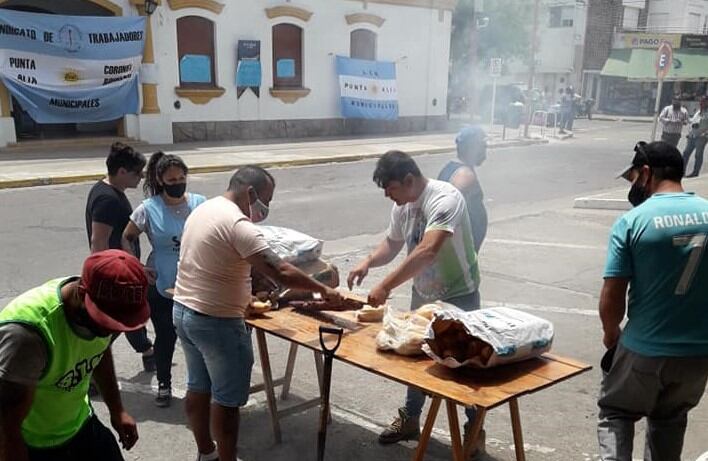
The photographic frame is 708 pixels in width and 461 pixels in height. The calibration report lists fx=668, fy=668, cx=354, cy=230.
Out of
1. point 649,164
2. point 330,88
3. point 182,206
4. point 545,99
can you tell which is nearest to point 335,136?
point 330,88

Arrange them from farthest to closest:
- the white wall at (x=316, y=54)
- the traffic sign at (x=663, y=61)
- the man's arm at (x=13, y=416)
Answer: the white wall at (x=316, y=54), the traffic sign at (x=663, y=61), the man's arm at (x=13, y=416)

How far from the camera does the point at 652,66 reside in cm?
3950

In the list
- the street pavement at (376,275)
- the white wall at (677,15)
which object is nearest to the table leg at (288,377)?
Answer: the street pavement at (376,275)

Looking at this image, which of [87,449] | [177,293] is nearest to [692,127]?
[177,293]

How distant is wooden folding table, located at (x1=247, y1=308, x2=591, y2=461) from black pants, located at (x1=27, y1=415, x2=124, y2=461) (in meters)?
1.04

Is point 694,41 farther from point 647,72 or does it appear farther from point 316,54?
point 316,54

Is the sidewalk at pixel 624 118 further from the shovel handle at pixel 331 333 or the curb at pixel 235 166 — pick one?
the shovel handle at pixel 331 333

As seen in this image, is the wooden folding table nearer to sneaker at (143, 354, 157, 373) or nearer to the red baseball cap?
the red baseball cap

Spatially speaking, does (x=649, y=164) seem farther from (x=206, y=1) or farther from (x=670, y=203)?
(x=206, y=1)

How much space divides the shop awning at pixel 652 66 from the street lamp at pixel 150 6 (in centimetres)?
3153

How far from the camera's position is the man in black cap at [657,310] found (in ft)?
9.04

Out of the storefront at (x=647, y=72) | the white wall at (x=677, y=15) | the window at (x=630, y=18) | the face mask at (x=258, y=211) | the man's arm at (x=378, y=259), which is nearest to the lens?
the face mask at (x=258, y=211)

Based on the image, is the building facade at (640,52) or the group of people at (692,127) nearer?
the group of people at (692,127)

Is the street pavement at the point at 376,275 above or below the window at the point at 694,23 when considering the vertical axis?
below
